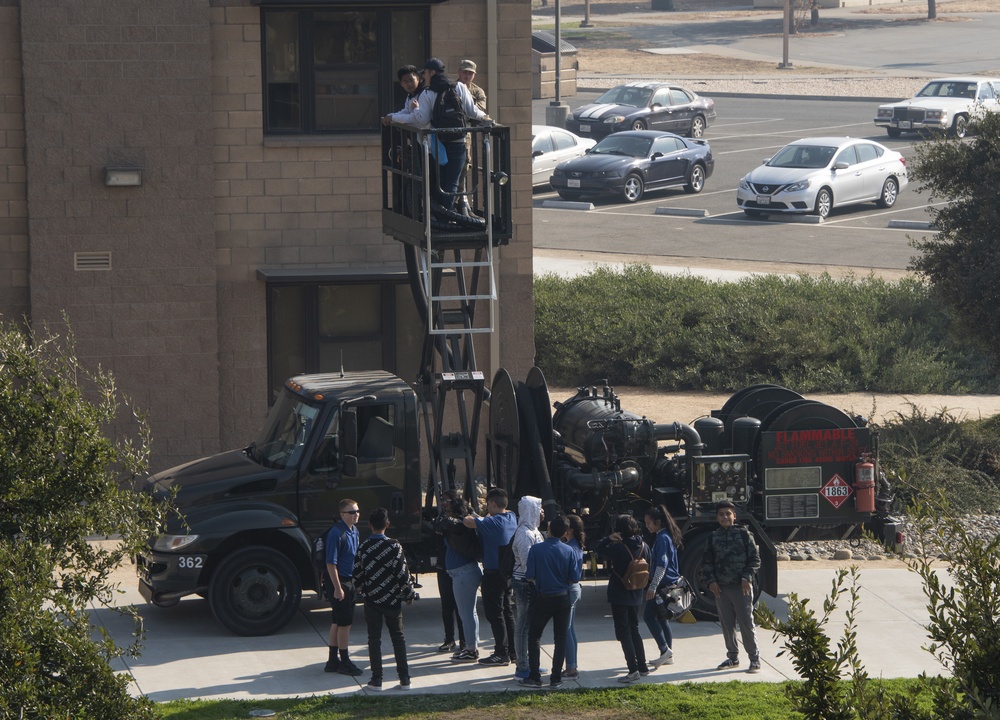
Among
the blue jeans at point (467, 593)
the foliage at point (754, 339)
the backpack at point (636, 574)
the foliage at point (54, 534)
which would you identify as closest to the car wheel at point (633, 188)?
the foliage at point (754, 339)

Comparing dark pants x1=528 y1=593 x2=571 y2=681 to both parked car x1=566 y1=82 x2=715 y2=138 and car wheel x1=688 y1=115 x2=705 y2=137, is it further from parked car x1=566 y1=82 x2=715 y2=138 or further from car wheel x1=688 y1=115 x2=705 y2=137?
car wheel x1=688 y1=115 x2=705 y2=137

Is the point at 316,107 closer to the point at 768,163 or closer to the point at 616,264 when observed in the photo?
the point at 616,264

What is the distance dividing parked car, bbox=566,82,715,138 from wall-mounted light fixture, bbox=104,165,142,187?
29.0 meters

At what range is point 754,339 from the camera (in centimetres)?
2262

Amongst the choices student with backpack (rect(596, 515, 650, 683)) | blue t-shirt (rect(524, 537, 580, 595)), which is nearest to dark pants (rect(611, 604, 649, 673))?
student with backpack (rect(596, 515, 650, 683))

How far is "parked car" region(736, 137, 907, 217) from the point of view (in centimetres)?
3400

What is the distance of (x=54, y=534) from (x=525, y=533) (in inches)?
178

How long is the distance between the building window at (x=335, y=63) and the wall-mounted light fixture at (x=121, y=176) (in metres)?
1.60

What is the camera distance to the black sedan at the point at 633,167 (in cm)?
3616

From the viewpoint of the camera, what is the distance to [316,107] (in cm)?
1664

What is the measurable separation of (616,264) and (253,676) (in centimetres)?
1827

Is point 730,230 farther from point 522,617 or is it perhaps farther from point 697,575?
point 522,617

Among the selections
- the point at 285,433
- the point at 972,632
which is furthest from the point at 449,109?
the point at 972,632

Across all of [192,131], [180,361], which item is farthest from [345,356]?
[192,131]
